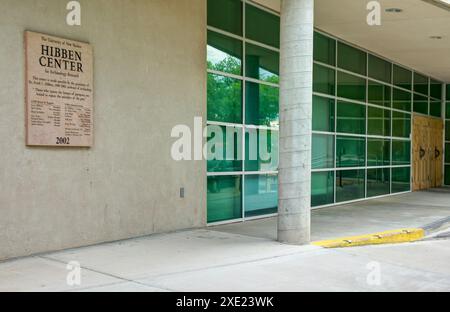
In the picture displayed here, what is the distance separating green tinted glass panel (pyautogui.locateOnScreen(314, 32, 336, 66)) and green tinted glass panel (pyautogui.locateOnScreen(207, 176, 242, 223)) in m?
4.68

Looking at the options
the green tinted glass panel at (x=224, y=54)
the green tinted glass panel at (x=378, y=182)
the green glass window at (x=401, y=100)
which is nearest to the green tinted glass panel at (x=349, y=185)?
the green tinted glass panel at (x=378, y=182)

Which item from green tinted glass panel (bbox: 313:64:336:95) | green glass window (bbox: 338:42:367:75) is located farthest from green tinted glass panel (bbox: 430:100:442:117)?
green tinted glass panel (bbox: 313:64:336:95)

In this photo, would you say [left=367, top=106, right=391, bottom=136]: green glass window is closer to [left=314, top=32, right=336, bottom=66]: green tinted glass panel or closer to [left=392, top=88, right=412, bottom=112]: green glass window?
[left=392, top=88, right=412, bottom=112]: green glass window

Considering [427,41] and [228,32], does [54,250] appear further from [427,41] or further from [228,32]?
[427,41]

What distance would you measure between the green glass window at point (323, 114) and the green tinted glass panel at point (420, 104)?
7.65 m

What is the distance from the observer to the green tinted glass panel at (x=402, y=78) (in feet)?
61.9

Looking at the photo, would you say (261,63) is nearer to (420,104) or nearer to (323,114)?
(323,114)

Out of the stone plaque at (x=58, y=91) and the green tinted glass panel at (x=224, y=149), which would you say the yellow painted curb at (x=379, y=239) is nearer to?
the green tinted glass panel at (x=224, y=149)

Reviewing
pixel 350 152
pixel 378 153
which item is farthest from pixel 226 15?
pixel 378 153

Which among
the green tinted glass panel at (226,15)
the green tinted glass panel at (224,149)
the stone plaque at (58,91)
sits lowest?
the green tinted glass panel at (224,149)

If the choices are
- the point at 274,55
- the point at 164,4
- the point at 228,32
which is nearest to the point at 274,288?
the point at 164,4

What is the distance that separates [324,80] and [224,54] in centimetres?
436

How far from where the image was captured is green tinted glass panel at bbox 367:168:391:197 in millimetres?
16812
